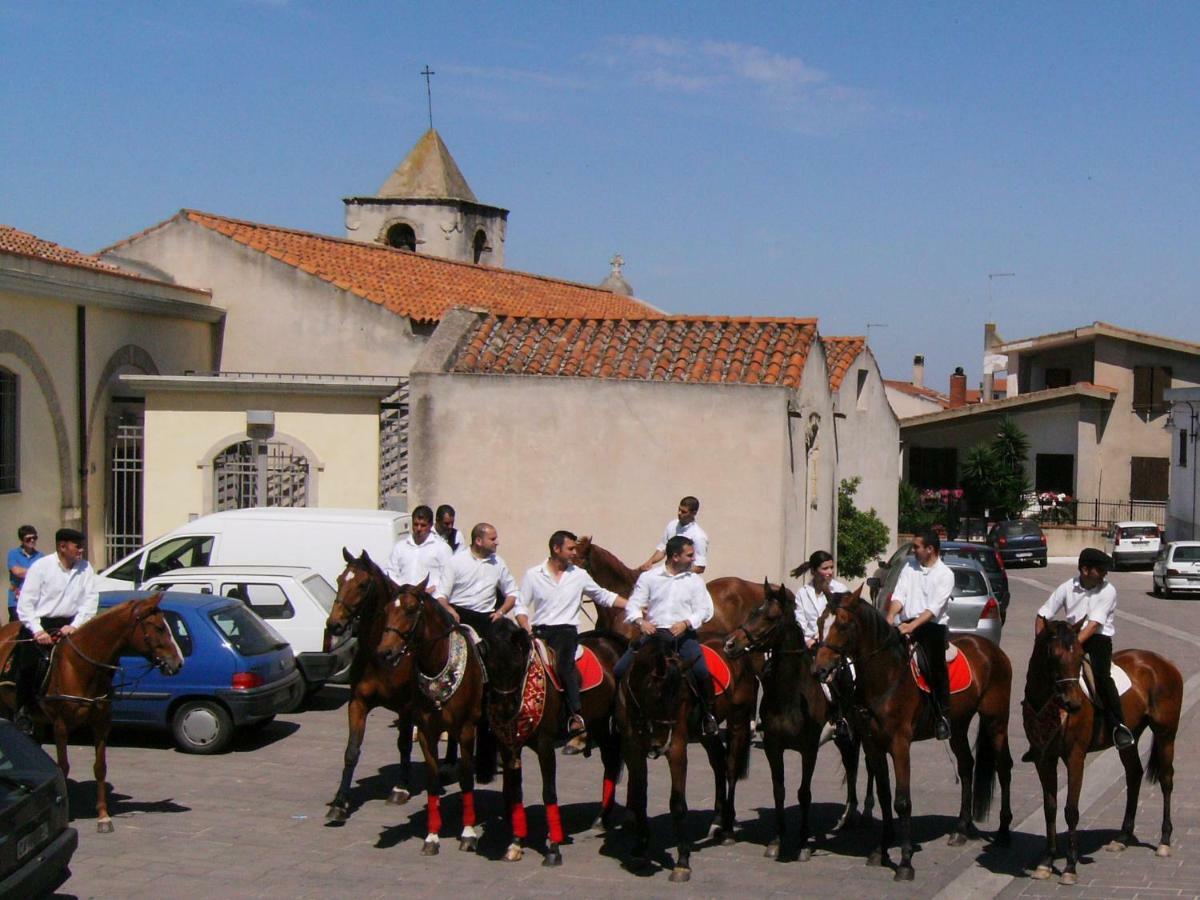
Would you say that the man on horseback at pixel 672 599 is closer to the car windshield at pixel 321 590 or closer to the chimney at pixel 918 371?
the car windshield at pixel 321 590

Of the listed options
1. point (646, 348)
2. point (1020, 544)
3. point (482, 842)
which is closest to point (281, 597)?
point (482, 842)

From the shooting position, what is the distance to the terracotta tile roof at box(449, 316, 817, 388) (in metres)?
20.1

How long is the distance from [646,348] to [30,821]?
563 inches

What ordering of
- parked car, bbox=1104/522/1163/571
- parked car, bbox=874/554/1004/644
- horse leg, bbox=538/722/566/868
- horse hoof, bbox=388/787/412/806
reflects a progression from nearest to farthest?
horse leg, bbox=538/722/566/868
horse hoof, bbox=388/787/412/806
parked car, bbox=874/554/1004/644
parked car, bbox=1104/522/1163/571

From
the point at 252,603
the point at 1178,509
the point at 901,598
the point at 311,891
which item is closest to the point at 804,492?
the point at 252,603

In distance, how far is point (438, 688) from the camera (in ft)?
32.4

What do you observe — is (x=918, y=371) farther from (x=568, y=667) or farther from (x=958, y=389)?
(x=568, y=667)

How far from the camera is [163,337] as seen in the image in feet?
79.3

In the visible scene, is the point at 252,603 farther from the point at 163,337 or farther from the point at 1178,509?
the point at 1178,509

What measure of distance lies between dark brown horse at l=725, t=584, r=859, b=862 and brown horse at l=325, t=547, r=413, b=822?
253 cm

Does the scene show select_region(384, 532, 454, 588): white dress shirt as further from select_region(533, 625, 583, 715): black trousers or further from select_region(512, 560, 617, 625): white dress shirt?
select_region(533, 625, 583, 715): black trousers

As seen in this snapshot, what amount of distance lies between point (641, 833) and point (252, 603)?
23.5 ft

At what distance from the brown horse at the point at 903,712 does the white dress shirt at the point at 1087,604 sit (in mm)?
746

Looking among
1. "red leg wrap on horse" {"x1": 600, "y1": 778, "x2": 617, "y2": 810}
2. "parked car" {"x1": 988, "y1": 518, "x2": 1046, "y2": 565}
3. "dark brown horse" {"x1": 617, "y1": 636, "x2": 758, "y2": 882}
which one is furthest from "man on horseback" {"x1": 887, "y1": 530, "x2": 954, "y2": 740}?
"parked car" {"x1": 988, "y1": 518, "x2": 1046, "y2": 565}
